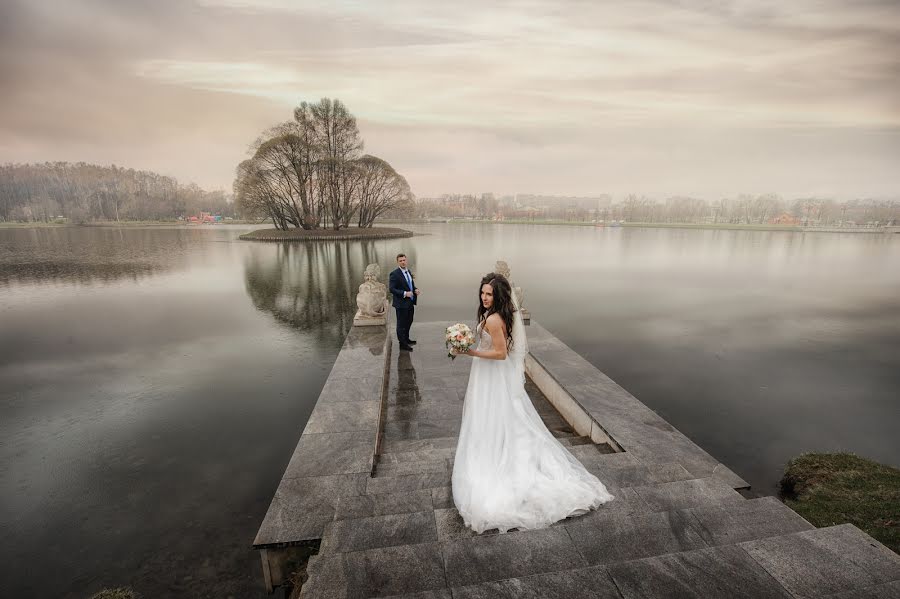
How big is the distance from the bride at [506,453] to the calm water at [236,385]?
2988 millimetres

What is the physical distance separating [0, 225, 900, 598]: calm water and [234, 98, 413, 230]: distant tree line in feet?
100

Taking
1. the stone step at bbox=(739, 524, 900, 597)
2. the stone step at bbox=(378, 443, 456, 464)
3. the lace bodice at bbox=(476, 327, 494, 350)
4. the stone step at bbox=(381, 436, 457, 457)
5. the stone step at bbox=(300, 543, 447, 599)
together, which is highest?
the lace bodice at bbox=(476, 327, 494, 350)

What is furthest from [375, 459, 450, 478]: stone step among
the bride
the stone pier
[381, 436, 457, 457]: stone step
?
the bride

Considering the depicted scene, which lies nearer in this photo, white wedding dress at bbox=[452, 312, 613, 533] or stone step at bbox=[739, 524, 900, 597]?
stone step at bbox=[739, 524, 900, 597]

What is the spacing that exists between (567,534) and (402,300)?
725 centimetres

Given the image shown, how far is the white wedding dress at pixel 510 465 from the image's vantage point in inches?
154

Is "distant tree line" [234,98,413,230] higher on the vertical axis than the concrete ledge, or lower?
higher

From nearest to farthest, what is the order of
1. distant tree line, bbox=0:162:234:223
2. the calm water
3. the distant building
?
the calm water → distant tree line, bbox=0:162:234:223 → the distant building

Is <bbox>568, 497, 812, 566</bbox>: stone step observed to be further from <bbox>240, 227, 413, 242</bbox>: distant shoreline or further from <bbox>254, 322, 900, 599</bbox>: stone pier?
<bbox>240, 227, 413, 242</bbox>: distant shoreline

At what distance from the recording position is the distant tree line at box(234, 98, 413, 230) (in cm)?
5131

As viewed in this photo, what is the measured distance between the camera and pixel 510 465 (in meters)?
4.39

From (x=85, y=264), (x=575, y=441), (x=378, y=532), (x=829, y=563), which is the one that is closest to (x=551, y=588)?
(x=378, y=532)

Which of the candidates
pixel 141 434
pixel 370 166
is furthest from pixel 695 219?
pixel 141 434

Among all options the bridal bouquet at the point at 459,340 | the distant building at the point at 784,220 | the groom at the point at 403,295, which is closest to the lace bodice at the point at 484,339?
the bridal bouquet at the point at 459,340
